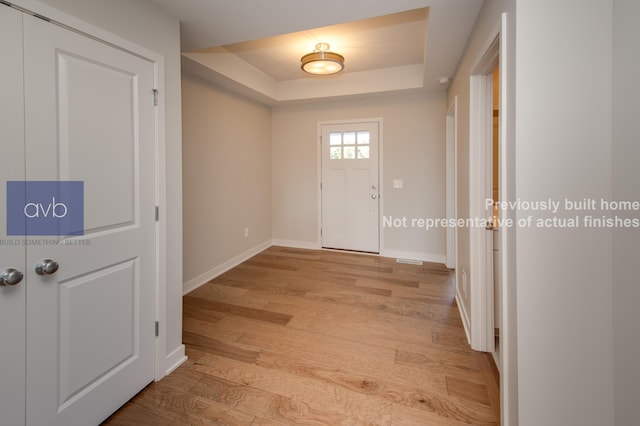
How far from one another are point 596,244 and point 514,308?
43 centimetres

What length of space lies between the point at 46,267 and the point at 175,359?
1093 mm

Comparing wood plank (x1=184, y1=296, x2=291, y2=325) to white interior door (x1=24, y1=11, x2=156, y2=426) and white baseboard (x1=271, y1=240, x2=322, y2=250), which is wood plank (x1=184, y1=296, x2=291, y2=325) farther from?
white baseboard (x1=271, y1=240, x2=322, y2=250)

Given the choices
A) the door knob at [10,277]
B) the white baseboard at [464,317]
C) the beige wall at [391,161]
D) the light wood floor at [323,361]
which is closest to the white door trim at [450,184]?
the beige wall at [391,161]

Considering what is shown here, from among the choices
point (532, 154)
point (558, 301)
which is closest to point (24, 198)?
point (532, 154)

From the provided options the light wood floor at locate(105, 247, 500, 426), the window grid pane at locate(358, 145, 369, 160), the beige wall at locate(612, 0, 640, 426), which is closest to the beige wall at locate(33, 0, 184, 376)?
the light wood floor at locate(105, 247, 500, 426)

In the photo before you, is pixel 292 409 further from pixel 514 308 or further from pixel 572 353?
pixel 572 353

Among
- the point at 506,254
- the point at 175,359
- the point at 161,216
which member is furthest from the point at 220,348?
the point at 506,254

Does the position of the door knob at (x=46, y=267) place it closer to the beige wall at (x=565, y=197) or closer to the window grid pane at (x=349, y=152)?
the beige wall at (x=565, y=197)

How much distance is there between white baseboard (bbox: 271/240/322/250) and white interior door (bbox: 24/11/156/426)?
3.37 m

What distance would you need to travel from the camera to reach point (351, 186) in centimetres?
482

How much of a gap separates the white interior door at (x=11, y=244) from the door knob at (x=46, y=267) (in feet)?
0.20

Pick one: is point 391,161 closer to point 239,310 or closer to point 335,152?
point 335,152

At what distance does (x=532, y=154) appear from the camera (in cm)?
130

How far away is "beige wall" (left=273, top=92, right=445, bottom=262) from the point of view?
4.29 m
